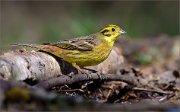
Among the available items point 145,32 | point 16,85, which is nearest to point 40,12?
point 145,32

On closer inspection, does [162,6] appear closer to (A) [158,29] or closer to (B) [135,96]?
(A) [158,29]

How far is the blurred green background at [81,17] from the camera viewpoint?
36.2 ft

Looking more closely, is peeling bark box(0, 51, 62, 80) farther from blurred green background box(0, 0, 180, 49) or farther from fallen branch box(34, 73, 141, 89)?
blurred green background box(0, 0, 180, 49)

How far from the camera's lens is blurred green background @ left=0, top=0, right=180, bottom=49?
11047mm

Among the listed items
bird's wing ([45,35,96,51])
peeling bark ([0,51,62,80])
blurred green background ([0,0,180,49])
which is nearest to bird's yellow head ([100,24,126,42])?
bird's wing ([45,35,96,51])

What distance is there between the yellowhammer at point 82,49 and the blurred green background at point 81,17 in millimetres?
3434

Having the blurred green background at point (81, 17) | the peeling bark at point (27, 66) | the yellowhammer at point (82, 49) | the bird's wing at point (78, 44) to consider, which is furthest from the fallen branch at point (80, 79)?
the blurred green background at point (81, 17)

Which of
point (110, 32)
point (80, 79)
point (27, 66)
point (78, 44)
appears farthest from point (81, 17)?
point (27, 66)

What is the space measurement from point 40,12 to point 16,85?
30.2ft

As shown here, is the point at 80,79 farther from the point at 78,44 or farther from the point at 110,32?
the point at 110,32

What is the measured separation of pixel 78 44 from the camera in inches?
268

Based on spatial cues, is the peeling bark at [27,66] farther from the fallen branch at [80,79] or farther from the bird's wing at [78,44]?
the bird's wing at [78,44]

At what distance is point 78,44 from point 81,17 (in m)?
4.66

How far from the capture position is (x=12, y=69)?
196 inches
